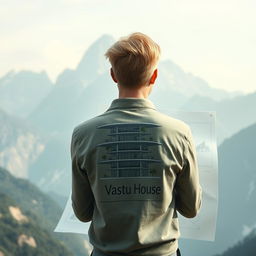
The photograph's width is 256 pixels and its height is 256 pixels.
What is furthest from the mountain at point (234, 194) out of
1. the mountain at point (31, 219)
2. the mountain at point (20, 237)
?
the mountain at point (20, 237)

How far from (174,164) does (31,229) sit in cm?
4818

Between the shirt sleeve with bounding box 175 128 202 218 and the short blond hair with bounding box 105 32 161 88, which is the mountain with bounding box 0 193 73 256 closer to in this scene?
the shirt sleeve with bounding box 175 128 202 218

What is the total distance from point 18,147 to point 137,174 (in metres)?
190

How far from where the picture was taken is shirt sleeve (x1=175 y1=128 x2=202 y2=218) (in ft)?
5.88

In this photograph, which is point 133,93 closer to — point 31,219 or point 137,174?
point 137,174

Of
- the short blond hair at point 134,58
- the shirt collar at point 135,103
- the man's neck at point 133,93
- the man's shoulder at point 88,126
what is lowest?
the man's shoulder at point 88,126

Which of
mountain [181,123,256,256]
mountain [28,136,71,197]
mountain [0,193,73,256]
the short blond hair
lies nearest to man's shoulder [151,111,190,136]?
the short blond hair

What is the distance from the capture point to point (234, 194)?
6812 centimetres

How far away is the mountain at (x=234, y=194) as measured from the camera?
55.3 metres

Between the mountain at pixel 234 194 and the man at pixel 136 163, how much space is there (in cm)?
5213

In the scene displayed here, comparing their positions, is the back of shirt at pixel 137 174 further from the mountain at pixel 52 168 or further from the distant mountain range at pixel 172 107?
the mountain at pixel 52 168

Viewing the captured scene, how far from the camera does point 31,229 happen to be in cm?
4794

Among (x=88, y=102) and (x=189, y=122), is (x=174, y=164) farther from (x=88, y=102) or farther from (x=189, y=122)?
(x=88, y=102)

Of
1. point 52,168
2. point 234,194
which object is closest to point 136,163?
point 234,194
